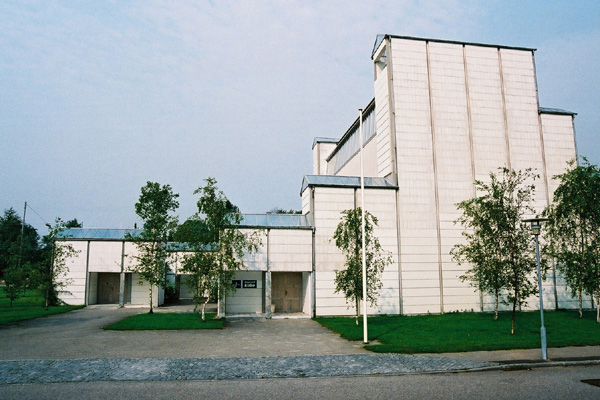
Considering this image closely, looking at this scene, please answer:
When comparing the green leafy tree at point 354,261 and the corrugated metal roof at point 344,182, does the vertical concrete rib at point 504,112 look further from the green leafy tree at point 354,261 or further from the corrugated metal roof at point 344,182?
the green leafy tree at point 354,261

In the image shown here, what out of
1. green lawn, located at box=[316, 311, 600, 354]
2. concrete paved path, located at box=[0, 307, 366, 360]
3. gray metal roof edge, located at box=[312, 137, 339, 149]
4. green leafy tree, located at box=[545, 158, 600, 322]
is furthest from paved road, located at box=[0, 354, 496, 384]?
gray metal roof edge, located at box=[312, 137, 339, 149]

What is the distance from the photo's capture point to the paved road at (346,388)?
34.1 feet

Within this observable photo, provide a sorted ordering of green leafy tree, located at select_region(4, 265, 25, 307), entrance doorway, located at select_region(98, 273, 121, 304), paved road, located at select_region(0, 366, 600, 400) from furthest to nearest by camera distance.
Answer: entrance doorway, located at select_region(98, 273, 121, 304) → green leafy tree, located at select_region(4, 265, 25, 307) → paved road, located at select_region(0, 366, 600, 400)

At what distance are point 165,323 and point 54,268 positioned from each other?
15896 millimetres

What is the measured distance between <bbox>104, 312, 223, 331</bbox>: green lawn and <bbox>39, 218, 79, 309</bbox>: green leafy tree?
36.7 ft

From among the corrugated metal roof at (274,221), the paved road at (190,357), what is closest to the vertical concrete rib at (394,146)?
the corrugated metal roof at (274,221)

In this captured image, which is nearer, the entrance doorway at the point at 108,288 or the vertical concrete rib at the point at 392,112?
the vertical concrete rib at the point at 392,112

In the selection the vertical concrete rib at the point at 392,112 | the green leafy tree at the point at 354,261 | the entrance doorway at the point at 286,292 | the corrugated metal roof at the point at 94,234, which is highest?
the vertical concrete rib at the point at 392,112

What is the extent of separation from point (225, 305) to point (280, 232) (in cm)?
681

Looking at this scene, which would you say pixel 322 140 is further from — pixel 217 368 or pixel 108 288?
pixel 217 368

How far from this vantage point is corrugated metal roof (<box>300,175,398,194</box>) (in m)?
30.0

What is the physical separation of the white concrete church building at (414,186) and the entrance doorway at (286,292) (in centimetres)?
8

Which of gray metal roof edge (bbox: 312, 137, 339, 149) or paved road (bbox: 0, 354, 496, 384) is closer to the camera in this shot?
paved road (bbox: 0, 354, 496, 384)

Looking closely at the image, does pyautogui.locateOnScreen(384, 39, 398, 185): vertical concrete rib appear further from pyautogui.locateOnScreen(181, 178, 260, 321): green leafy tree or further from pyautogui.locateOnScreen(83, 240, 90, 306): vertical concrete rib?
pyautogui.locateOnScreen(83, 240, 90, 306): vertical concrete rib
